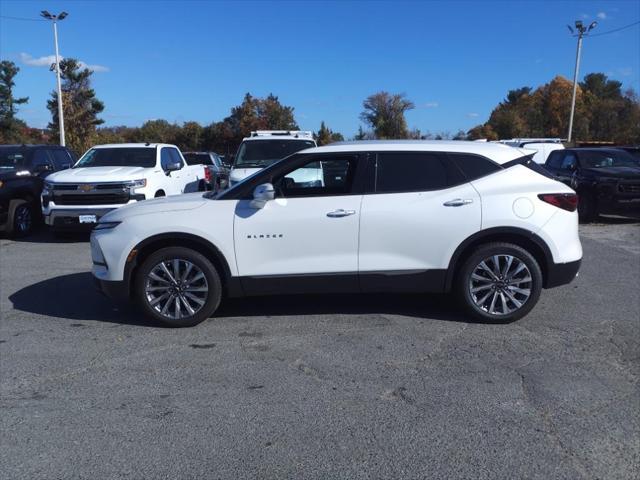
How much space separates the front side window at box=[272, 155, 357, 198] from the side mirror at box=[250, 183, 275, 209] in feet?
0.63

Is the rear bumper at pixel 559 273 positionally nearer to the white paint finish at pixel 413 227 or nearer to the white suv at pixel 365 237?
the white suv at pixel 365 237

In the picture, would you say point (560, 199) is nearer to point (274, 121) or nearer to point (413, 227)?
point (413, 227)

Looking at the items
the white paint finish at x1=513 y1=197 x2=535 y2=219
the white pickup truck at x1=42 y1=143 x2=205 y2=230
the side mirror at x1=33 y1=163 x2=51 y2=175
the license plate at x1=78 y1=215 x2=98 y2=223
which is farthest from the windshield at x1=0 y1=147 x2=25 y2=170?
the white paint finish at x1=513 y1=197 x2=535 y2=219

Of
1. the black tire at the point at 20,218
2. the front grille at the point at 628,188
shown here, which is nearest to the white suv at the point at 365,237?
the black tire at the point at 20,218

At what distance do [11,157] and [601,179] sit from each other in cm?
1305

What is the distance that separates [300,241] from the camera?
5.26 meters

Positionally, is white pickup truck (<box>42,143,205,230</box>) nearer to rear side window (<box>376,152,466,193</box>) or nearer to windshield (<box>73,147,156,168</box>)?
windshield (<box>73,147,156,168</box>)

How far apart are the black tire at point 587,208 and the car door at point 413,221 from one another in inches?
348

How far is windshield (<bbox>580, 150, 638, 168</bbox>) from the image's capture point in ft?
43.8

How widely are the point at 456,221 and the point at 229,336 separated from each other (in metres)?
2.43

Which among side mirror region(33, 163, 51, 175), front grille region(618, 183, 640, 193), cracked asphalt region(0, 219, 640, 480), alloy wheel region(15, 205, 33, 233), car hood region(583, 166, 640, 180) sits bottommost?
cracked asphalt region(0, 219, 640, 480)

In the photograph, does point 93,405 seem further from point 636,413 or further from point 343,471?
point 636,413

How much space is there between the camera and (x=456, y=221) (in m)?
5.26

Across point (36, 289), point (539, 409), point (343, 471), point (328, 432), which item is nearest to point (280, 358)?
point (328, 432)
